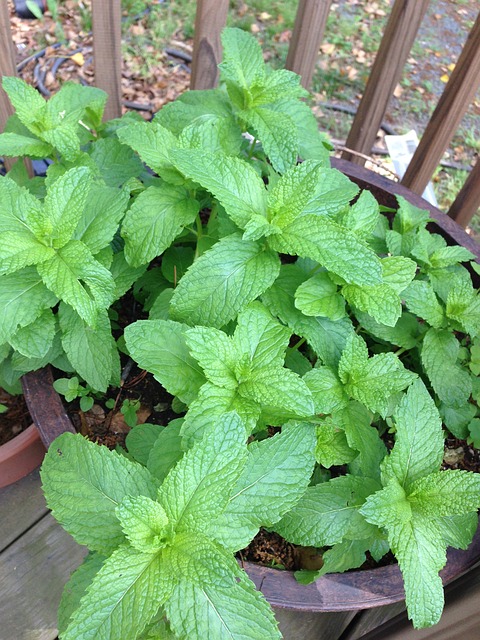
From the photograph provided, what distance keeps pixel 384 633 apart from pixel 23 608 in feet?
2.85

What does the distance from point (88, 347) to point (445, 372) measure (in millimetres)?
727

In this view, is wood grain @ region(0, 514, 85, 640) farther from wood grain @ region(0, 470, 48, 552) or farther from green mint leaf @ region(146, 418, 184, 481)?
green mint leaf @ region(146, 418, 184, 481)

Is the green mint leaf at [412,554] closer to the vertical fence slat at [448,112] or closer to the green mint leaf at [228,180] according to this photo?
the green mint leaf at [228,180]

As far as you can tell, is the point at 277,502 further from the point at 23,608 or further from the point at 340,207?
the point at 23,608

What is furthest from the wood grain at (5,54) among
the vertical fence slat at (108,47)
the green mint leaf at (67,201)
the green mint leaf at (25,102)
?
the green mint leaf at (67,201)

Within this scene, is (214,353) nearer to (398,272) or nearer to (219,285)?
(219,285)

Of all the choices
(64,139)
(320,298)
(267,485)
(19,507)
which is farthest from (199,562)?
(19,507)

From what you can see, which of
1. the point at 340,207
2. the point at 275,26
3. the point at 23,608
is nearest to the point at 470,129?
the point at 275,26

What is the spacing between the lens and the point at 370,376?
105cm

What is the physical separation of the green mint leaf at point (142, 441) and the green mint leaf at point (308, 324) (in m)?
0.32

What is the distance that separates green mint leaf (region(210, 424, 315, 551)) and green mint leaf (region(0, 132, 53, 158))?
745mm

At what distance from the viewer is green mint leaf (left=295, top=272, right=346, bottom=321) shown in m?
1.01

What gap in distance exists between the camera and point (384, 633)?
125 centimetres

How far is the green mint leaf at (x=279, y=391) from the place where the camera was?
905 mm
